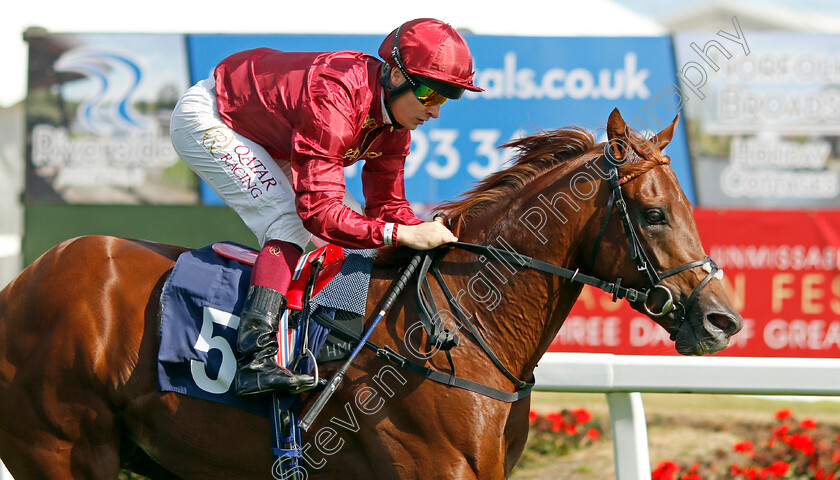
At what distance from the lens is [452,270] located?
2.79 meters

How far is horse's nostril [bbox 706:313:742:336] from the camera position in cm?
250

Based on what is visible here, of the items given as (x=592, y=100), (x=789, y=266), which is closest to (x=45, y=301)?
(x=592, y=100)

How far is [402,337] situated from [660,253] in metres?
0.88

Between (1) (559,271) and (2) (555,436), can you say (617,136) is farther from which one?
(2) (555,436)

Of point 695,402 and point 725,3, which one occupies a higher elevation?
point 725,3

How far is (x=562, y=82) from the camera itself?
643 cm

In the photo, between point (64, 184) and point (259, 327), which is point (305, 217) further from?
point (64, 184)

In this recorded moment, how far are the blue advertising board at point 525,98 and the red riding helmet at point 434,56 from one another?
360 centimetres

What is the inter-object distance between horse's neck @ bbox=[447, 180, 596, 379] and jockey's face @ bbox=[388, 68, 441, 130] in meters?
0.46

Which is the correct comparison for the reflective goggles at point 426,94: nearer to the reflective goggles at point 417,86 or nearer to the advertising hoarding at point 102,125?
the reflective goggles at point 417,86

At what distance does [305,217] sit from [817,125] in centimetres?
510

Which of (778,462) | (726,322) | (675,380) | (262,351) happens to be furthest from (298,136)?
(778,462)

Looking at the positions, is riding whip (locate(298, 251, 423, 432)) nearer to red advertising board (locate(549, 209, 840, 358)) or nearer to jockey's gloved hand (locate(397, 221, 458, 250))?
jockey's gloved hand (locate(397, 221, 458, 250))

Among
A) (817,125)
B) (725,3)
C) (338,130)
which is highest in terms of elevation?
(725,3)
